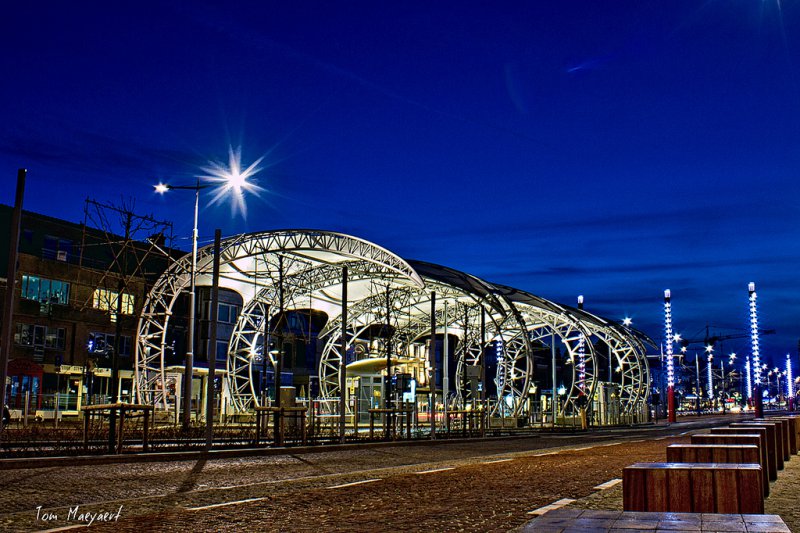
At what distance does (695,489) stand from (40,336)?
52620 millimetres

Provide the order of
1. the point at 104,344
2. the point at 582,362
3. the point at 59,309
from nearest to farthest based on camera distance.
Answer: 1. the point at 59,309
2. the point at 104,344
3. the point at 582,362

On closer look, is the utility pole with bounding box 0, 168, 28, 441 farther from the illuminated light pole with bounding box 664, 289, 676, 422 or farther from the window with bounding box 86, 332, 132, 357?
the illuminated light pole with bounding box 664, 289, 676, 422

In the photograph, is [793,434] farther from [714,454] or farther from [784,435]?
[714,454]

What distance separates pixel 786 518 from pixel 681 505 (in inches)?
105

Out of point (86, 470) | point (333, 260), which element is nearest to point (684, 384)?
point (333, 260)

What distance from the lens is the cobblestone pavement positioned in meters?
7.87

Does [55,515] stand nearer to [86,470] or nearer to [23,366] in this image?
[86,470]

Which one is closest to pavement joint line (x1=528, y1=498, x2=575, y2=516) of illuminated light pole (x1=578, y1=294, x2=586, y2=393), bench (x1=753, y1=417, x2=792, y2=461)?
bench (x1=753, y1=417, x2=792, y2=461)

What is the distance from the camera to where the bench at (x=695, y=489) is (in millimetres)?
6008

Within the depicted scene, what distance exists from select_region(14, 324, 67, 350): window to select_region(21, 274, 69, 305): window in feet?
5.80

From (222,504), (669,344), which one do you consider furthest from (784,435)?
(669,344)

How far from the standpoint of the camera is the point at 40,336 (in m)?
52.3

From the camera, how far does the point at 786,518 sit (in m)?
8.00

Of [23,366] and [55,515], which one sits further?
[23,366]
